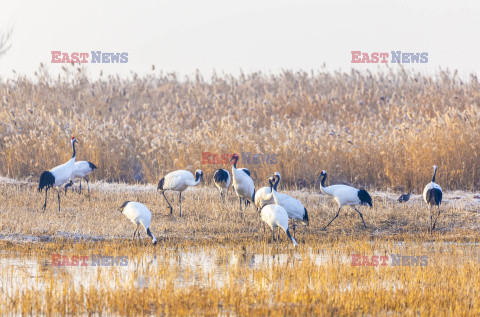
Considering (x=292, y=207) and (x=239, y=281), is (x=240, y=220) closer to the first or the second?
(x=292, y=207)

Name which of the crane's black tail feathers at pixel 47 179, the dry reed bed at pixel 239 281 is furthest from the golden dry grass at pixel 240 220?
the crane's black tail feathers at pixel 47 179

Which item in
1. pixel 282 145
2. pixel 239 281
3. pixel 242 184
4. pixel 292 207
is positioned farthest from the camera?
pixel 282 145

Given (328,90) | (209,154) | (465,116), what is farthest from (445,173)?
(328,90)

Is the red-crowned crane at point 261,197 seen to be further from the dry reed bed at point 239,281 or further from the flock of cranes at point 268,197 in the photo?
the dry reed bed at point 239,281

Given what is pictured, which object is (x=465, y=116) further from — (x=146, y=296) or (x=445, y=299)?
(x=146, y=296)

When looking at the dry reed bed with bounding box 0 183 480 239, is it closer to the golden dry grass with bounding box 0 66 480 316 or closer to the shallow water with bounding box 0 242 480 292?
the golden dry grass with bounding box 0 66 480 316

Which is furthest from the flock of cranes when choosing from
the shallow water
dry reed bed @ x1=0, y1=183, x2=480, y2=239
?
the shallow water

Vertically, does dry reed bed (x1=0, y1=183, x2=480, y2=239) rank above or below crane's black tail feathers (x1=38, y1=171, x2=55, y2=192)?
below

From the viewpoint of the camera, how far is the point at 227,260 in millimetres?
8484

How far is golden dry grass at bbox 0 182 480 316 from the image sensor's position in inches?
236

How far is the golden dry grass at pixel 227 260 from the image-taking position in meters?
5.98

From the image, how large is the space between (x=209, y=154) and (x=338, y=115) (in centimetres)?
798

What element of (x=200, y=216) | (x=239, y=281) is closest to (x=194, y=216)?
(x=200, y=216)

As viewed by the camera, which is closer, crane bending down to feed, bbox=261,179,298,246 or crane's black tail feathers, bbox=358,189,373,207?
crane bending down to feed, bbox=261,179,298,246
